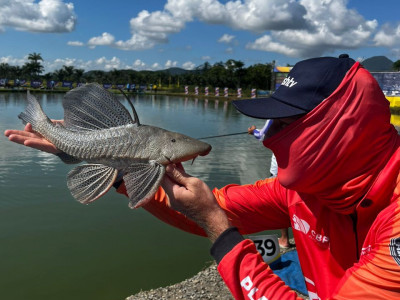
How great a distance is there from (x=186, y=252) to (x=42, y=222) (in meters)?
3.36

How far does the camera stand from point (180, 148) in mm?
1942

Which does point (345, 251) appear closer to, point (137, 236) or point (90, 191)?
point (90, 191)

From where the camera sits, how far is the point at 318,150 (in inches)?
62.8

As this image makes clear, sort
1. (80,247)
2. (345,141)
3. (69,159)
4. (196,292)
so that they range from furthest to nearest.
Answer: (80,247), (196,292), (69,159), (345,141)

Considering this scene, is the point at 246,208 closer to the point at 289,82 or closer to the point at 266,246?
the point at 289,82

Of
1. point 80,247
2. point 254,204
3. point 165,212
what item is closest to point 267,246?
point 254,204

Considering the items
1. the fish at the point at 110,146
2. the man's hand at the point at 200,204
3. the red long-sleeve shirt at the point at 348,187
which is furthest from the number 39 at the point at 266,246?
the man's hand at the point at 200,204

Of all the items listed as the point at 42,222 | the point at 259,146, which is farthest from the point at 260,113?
the point at 259,146

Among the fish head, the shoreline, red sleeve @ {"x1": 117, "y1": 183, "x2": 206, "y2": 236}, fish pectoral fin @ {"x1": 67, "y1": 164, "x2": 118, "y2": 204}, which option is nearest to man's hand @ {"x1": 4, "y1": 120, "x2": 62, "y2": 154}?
fish pectoral fin @ {"x1": 67, "y1": 164, "x2": 118, "y2": 204}

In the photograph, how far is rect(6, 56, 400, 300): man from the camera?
152cm

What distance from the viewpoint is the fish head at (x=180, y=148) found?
6.31 feet

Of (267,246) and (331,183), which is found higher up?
(331,183)

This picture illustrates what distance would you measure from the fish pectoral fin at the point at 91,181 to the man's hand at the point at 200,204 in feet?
1.41

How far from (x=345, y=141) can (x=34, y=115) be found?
6.69ft
